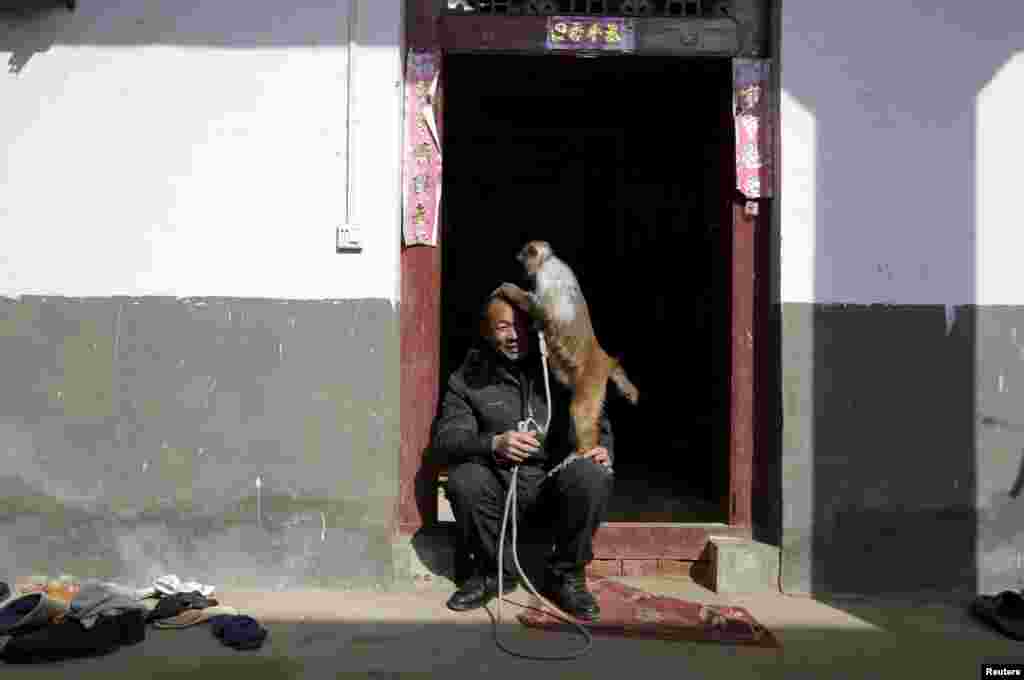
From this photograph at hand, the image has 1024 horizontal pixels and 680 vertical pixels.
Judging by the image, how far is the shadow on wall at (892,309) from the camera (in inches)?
155

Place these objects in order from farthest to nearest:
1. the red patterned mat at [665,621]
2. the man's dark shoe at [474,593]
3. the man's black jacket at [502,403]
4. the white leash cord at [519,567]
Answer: the man's black jacket at [502,403] < the man's dark shoe at [474,593] < the red patterned mat at [665,621] < the white leash cord at [519,567]

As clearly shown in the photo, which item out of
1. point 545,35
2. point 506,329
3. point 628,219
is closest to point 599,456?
point 506,329

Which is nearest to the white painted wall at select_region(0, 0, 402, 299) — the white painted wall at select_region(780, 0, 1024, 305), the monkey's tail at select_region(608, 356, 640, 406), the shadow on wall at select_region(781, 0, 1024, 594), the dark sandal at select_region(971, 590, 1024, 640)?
the monkey's tail at select_region(608, 356, 640, 406)

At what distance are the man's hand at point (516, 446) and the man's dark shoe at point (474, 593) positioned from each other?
54 centimetres

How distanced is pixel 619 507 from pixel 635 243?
3152 millimetres

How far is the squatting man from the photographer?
3547mm

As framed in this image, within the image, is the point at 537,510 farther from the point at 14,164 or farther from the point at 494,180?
the point at 494,180

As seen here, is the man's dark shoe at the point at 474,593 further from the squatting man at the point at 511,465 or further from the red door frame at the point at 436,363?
the red door frame at the point at 436,363

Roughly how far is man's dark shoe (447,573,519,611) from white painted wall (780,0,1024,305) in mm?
1762

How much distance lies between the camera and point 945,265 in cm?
397

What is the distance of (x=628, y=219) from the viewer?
25.0 ft

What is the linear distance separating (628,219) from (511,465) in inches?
172

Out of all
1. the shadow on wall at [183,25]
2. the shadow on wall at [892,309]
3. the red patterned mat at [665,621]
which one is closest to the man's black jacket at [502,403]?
the red patterned mat at [665,621]

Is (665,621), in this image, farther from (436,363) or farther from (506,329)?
(436,363)
